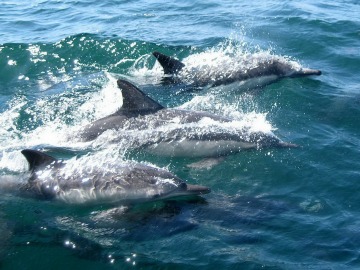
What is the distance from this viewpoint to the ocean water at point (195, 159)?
26.2 ft

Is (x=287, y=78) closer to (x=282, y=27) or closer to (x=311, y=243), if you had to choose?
(x=282, y=27)

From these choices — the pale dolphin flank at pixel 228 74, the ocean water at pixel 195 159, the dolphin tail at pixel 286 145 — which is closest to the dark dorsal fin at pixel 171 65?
the pale dolphin flank at pixel 228 74

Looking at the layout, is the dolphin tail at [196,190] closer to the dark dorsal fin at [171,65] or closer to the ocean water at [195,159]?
the ocean water at [195,159]

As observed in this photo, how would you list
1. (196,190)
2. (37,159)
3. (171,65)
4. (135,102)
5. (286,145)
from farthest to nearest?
(171,65), (135,102), (286,145), (37,159), (196,190)

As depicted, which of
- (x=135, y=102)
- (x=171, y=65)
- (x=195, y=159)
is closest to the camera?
(x=195, y=159)

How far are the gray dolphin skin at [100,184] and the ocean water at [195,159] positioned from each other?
20 cm

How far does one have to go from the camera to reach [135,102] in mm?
11375

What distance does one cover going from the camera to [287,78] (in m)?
15.1

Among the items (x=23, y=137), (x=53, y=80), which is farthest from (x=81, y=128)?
(x=53, y=80)

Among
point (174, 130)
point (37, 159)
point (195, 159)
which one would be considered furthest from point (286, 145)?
point (37, 159)

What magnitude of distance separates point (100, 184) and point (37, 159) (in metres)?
1.28

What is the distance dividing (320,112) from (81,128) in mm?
6062

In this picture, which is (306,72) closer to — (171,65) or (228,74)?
(228,74)

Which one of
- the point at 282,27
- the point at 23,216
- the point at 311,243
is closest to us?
the point at 311,243
